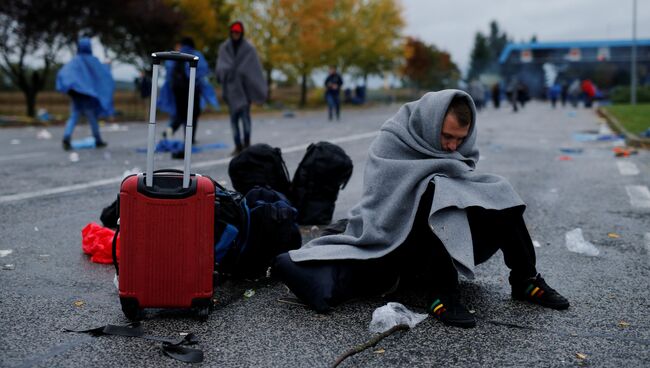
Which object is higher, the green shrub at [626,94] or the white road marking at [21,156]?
the green shrub at [626,94]

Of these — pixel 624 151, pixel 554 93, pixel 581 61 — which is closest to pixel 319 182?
pixel 624 151

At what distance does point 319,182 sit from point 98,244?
1.73 meters

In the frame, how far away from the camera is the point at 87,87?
1191 centimetres

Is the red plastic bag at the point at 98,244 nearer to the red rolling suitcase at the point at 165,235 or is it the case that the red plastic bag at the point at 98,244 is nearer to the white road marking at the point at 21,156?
the red rolling suitcase at the point at 165,235

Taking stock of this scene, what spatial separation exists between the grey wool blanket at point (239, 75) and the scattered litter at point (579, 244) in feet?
21.8

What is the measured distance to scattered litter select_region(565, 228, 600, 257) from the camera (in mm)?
4781

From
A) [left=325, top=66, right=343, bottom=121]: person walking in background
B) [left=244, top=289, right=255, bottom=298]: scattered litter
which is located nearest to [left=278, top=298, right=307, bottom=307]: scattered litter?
[left=244, top=289, right=255, bottom=298]: scattered litter

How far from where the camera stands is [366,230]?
3.54 m

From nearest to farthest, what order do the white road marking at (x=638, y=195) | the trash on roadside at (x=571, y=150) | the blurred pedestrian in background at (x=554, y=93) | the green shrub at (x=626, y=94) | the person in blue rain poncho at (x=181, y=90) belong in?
the white road marking at (x=638, y=195) < the person in blue rain poncho at (x=181, y=90) < the trash on roadside at (x=571, y=150) < the green shrub at (x=626, y=94) < the blurred pedestrian in background at (x=554, y=93)

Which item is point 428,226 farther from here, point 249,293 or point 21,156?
point 21,156

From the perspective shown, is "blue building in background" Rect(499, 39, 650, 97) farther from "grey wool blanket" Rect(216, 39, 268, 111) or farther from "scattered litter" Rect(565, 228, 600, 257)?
"scattered litter" Rect(565, 228, 600, 257)

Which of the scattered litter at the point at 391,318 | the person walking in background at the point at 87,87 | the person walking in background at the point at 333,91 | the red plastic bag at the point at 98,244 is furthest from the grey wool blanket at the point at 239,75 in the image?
the person walking in background at the point at 333,91

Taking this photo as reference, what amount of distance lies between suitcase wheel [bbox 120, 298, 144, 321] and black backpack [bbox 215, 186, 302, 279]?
2.08 ft

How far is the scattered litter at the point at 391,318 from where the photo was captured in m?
3.25
